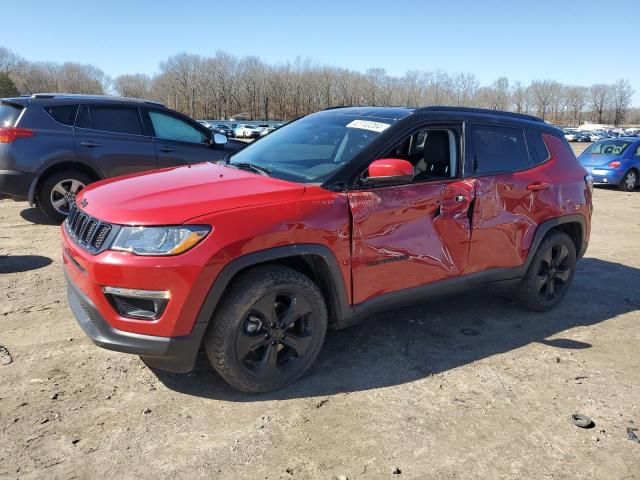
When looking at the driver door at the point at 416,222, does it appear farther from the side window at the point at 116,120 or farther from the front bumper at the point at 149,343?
the side window at the point at 116,120

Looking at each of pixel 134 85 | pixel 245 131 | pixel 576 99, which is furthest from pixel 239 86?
pixel 576 99

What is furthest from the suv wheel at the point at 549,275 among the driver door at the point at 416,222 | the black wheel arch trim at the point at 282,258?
the black wheel arch trim at the point at 282,258

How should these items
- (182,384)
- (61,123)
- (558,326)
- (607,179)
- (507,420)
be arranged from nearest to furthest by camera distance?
1. (507,420)
2. (182,384)
3. (558,326)
4. (61,123)
5. (607,179)

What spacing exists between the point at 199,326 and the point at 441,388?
5.28 feet

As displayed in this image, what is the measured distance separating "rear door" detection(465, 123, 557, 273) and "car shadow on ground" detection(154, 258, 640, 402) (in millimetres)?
414

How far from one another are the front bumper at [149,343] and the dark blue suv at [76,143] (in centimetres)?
417

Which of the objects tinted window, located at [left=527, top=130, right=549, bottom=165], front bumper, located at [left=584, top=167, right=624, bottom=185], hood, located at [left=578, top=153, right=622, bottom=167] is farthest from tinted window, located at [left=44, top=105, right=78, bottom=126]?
hood, located at [left=578, top=153, right=622, bottom=167]

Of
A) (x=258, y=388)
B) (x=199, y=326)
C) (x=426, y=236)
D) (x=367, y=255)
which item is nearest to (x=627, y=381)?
(x=426, y=236)

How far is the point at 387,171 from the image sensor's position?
336 centimetres

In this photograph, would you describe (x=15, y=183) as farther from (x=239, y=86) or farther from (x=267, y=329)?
(x=239, y=86)

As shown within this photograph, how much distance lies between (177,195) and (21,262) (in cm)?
344

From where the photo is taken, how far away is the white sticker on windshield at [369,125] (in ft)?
12.3

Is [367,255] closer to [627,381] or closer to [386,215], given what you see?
[386,215]

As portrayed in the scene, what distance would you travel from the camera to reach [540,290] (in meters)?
4.80
